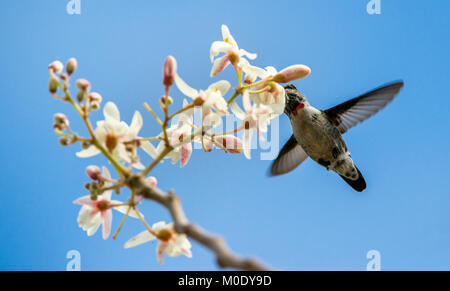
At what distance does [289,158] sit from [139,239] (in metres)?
2.15

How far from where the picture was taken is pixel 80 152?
1507mm

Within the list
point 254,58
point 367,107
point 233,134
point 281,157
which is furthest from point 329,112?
point 233,134

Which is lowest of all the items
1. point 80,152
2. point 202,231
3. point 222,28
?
point 202,231

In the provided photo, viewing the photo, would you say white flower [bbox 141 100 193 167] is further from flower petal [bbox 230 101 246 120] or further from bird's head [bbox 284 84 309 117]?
bird's head [bbox 284 84 309 117]

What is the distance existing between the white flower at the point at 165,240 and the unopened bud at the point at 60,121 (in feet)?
1.61

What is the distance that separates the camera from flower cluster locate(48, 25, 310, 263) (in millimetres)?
1342

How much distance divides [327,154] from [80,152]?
214 cm

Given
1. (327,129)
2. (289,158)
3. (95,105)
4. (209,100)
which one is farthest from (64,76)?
(289,158)

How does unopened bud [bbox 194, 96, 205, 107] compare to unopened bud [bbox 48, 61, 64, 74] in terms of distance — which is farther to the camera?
unopened bud [bbox 194, 96, 205, 107]

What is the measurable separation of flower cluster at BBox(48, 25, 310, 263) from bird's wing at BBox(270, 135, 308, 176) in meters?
1.55

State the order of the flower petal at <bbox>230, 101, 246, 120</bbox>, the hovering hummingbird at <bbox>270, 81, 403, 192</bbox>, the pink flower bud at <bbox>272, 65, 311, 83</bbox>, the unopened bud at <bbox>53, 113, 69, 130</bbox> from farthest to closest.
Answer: the hovering hummingbird at <bbox>270, 81, 403, 192</bbox>
the pink flower bud at <bbox>272, 65, 311, 83</bbox>
the flower petal at <bbox>230, 101, 246, 120</bbox>
the unopened bud at <bbox>53, 113, 69, 130</bbox>

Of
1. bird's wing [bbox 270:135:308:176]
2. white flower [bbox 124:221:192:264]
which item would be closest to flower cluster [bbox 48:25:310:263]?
white flower [bbox 124:221:192:264]

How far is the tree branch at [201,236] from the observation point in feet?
2.13

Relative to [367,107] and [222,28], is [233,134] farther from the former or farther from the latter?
[367,107]
